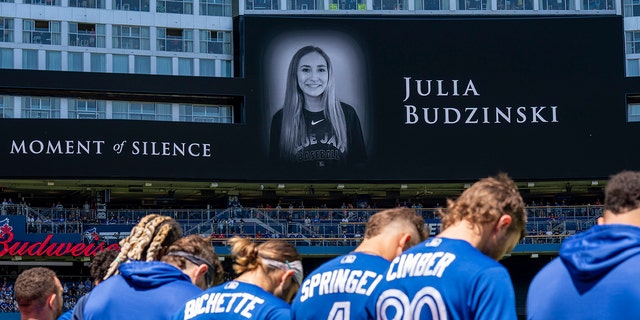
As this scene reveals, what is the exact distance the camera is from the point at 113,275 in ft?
20.7

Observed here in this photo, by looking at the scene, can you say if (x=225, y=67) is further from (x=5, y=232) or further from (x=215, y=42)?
(x=5, y=232)

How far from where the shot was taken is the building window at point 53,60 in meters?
45.5

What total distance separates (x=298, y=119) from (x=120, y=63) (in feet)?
25.5

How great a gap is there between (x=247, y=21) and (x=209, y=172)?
6.30 metres

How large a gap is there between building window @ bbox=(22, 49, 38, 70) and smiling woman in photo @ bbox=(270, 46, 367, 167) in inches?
386

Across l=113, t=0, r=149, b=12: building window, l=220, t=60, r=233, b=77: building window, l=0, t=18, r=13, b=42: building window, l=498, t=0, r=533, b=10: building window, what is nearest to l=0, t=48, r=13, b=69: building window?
l=0, t=18, r=13, b=42: building window

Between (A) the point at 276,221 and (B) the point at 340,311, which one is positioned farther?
(A) the point at 276,221

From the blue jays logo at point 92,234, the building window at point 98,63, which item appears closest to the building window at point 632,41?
the building window at point 98,63

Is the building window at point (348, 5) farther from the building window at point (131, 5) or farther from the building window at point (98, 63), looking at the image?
the building window at point (98, 63)

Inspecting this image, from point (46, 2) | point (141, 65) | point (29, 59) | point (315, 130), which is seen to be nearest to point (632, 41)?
point (315, 130)

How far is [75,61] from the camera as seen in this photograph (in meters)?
45.9

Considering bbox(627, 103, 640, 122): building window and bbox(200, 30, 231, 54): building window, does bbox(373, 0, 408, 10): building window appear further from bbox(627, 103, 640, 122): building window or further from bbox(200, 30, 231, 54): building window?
bbox(627, 103, 640, 122): building window

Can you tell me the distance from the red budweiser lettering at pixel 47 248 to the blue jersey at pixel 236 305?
35.1m

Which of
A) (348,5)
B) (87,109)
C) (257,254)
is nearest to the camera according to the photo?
(257,254)
